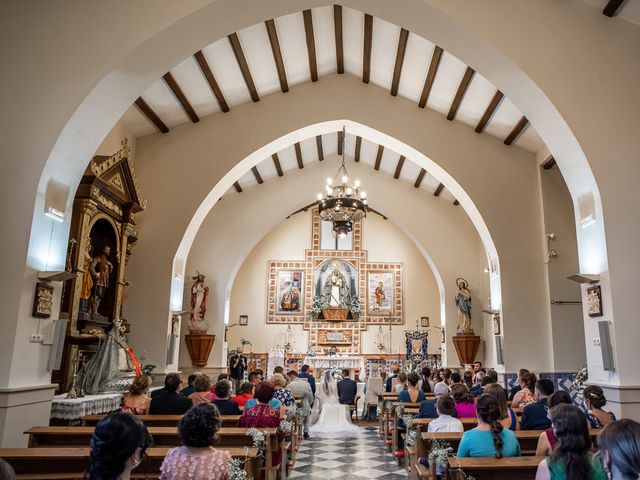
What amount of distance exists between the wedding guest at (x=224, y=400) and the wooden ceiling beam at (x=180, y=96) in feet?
17.3

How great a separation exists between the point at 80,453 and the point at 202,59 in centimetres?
665

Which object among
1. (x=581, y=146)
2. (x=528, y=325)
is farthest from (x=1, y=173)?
(x=528, y=325)

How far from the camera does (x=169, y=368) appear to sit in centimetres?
912

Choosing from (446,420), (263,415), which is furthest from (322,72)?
(446,420)

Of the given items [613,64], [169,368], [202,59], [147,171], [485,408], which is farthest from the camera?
[147,171]

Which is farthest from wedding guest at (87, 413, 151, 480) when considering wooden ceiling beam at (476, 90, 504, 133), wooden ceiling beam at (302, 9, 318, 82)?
wooden ceiling beam at (476, 90, 504, 133)

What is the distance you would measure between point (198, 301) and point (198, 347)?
1019 mm

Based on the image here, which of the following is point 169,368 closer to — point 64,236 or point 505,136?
point 64,236

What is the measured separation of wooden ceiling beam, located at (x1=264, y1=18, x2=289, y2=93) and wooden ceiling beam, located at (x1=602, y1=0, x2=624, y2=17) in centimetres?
465

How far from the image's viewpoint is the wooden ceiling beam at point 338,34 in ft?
27.2

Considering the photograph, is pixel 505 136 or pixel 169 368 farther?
pixel 505 136

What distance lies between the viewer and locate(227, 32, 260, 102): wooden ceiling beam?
8181 mm

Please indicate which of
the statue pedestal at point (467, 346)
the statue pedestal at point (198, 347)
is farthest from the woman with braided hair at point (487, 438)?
the statue pedestal at point (467, 346)

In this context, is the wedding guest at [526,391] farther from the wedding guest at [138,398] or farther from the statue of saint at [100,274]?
the statue of saint at [100,274]
